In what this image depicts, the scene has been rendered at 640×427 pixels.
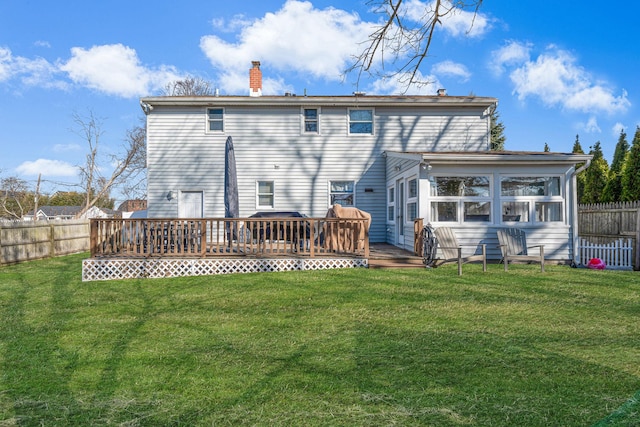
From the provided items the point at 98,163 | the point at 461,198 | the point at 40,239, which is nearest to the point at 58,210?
the point at 98,163

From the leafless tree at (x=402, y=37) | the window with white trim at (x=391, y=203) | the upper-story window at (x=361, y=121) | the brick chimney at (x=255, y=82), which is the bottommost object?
the window with white trim at (x=391, y=203)

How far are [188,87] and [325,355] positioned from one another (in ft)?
92.4

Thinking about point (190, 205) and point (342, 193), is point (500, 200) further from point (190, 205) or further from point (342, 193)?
point (190, 205)

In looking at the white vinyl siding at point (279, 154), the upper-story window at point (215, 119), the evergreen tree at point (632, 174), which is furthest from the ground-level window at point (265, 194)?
the evergreen tree at point (632, 174)

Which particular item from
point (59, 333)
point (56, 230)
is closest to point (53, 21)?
point (56, 230)

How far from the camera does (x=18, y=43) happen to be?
65.4 ft

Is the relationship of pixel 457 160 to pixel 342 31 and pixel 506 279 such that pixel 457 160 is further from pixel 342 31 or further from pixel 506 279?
pixel 342 31

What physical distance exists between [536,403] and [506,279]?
210 inches

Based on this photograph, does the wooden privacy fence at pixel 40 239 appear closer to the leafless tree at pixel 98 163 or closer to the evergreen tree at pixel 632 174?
the leafless tree at pixel 98 163

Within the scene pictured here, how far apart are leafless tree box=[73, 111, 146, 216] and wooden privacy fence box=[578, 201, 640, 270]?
25.5 meters

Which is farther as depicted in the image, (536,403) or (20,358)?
(20,358)

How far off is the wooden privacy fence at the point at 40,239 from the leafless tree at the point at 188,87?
14.8 m

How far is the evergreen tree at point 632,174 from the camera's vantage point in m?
13.6

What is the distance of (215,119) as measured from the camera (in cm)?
1474
